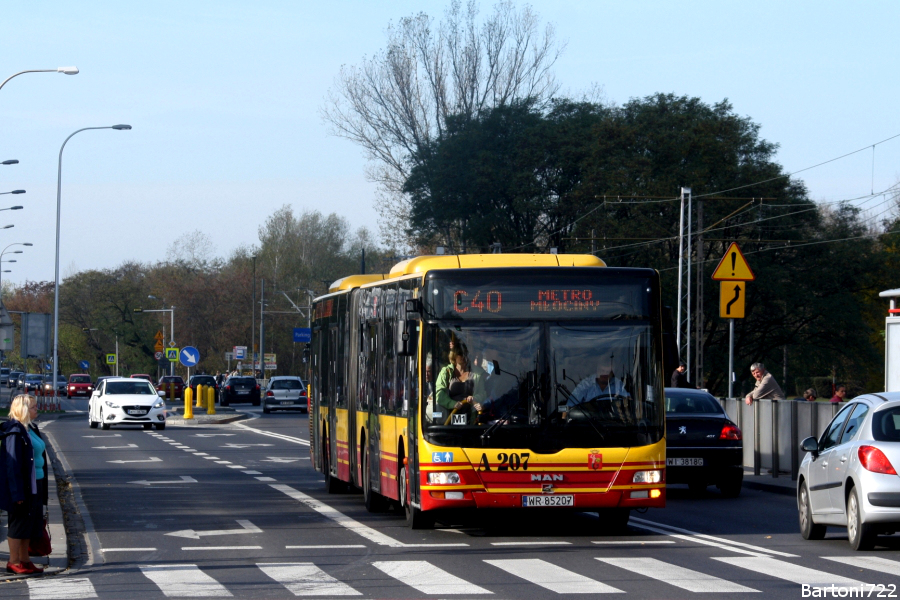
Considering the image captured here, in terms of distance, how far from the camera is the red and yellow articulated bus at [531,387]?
1320cm

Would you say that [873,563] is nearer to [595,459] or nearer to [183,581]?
[595,459]

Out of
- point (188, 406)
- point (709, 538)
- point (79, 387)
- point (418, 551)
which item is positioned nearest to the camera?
point (418, 551)

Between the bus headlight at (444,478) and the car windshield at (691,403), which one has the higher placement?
the car windshield at (691,403)

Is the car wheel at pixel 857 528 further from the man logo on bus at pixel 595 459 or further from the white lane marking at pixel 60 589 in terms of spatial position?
the white lane marking at pixel 60 589

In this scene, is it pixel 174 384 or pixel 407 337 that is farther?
pixel 174 384

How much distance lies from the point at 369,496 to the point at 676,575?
6282 millimetres

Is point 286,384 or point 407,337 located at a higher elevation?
point 407,337

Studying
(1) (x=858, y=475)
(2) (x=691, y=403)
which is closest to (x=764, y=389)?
(2) (x=691, y=403)

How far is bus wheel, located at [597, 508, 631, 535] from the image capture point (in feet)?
46.9

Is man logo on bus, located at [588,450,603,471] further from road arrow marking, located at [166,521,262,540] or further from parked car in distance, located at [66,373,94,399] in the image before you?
parked car in distance, located at [66,373,94,399]

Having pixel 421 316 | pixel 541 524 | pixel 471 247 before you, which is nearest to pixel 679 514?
pixel 541 524

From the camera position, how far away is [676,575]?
35.2ft

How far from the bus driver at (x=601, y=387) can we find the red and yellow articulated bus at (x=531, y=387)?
0.04 feet

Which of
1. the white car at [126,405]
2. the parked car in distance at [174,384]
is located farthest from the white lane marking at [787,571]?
the parked car in distance at [174,384]
